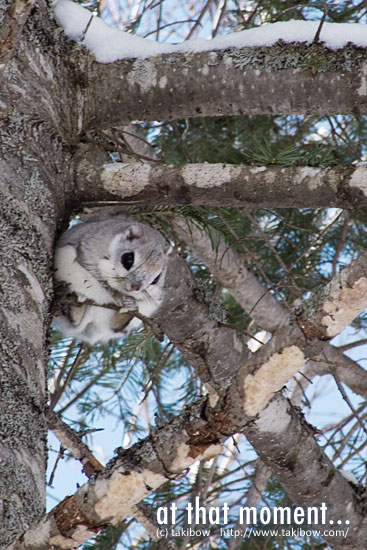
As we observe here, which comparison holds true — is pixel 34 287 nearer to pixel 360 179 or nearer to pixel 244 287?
pixel 360 179

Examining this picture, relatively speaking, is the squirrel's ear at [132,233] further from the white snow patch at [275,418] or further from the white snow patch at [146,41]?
the white snow patch at [275,418]

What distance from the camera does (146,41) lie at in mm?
1814

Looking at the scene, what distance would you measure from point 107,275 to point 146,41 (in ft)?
2.21

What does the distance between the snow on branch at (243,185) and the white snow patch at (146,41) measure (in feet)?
1.17

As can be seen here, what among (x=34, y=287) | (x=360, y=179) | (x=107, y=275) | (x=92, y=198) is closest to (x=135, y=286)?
(x=107, y=275)

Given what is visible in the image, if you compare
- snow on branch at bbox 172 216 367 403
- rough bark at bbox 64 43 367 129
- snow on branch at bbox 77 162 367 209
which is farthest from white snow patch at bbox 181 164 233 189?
snow on branch at bbox 172 216 367 403

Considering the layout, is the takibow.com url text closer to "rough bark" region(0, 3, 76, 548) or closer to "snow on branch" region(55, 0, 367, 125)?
"rough bark" region(0, 3, 76, 548)

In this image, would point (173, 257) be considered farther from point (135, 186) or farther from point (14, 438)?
point (14, 438)

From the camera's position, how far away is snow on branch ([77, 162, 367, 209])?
1.50 m

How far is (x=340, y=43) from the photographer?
1.64 m

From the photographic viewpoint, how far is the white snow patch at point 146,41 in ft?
5.55

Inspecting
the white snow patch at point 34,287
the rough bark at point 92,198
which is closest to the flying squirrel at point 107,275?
the rough bark at point 92,198

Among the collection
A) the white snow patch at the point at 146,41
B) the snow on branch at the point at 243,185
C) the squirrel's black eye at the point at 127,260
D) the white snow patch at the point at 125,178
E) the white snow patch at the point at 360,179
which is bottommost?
the white snow patch at the point at 360,179

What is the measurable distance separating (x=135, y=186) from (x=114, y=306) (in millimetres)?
409
